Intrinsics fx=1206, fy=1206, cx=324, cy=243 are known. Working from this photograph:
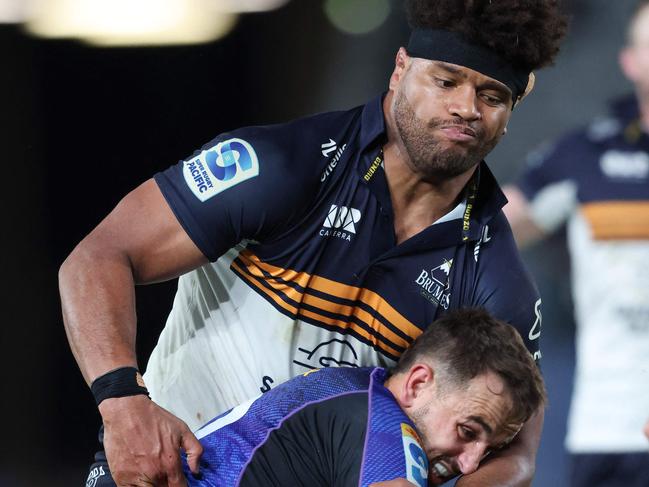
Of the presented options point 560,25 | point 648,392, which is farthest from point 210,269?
point 648,392

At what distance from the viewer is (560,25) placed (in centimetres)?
278

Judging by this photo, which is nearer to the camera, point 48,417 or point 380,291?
point 380,291

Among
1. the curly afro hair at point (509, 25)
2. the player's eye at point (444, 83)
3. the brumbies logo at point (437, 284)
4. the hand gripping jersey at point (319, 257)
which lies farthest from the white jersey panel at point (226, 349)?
the curly afro hair at point (509, 25)

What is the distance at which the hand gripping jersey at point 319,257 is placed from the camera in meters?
2.61

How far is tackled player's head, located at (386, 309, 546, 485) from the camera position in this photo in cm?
249

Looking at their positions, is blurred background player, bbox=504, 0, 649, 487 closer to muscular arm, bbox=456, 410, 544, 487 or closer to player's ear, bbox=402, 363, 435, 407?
muscular arm, bbox=456, 410, 544, 487

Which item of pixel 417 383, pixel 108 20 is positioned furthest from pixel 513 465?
pixel 108 20

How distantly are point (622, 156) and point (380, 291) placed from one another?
65.8 inches

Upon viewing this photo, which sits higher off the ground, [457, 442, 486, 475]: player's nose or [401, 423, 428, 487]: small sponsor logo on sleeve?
[401, 423, 428, 487]: small sponsor logo on sleeve

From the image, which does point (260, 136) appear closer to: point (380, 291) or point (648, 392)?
point (380, 291)

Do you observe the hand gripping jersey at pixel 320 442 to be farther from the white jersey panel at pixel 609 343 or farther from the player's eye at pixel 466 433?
the white jersey panel at pixel 609 343

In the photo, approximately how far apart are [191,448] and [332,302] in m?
0.56

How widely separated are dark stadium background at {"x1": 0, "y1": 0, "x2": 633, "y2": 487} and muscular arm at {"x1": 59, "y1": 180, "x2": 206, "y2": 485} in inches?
61.8

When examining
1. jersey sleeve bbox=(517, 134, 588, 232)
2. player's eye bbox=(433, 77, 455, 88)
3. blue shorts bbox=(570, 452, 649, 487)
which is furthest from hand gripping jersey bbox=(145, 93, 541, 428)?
blue shorts bbox=(570, 452, 649, 487)
